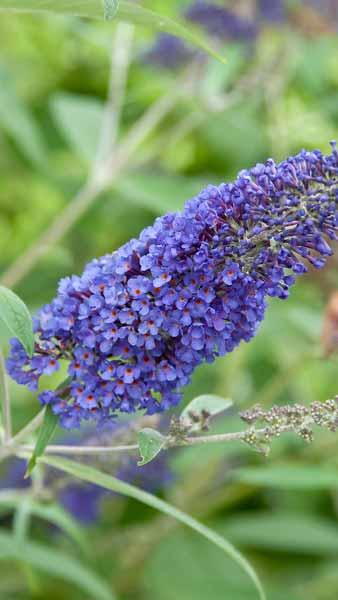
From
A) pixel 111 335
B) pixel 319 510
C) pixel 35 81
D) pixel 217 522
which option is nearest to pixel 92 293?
pixel 111 335

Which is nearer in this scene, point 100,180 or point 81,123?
point 100,180

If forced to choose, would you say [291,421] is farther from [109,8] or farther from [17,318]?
[109,8]

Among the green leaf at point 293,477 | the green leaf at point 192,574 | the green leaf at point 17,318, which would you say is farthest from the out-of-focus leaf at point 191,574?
the green leaf at point 17,318

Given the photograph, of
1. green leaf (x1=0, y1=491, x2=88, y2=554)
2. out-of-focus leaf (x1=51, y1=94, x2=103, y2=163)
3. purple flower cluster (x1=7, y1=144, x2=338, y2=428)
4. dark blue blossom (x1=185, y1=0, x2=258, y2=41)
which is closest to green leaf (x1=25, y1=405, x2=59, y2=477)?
purple flower cluster (x1=7, y1=144, x2=338, y2=428)

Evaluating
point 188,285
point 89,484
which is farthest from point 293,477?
point 188,285

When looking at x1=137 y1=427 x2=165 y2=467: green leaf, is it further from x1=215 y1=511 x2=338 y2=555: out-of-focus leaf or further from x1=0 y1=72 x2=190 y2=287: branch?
x1=0 y1=72 x2=190 y2=287: branch

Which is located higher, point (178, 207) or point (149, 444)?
point (178, 207)

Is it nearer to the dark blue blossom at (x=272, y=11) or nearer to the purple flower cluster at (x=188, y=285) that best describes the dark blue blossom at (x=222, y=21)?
the dark blue blossom at (x=272, y=11)
